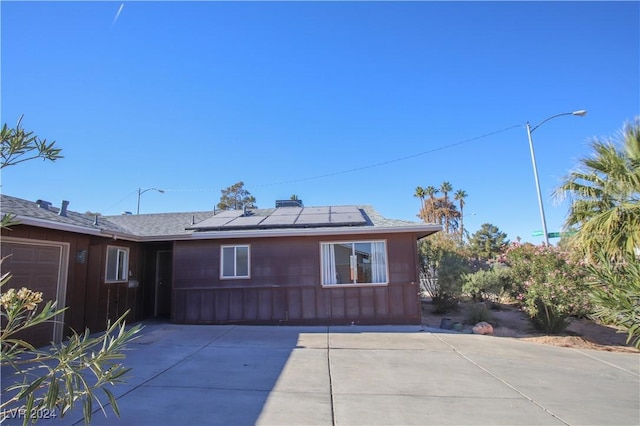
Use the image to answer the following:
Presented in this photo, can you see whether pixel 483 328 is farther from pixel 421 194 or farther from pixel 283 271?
pixel 421 194

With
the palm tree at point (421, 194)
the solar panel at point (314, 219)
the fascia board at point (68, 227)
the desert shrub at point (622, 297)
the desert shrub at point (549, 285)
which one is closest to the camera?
the desert shrub at point (622, 297)

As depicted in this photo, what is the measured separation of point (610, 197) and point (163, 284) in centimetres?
1271

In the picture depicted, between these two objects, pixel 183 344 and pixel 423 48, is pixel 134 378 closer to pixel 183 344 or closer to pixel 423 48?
pixel 183 344

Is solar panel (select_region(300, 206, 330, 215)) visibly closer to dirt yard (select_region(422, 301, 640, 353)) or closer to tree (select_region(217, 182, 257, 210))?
dirt yard (select_region(422, 301, 640, 353))

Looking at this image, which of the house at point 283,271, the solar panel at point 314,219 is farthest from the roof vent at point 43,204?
the solar panel at point 314,219

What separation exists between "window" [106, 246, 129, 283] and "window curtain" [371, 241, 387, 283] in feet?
24.1

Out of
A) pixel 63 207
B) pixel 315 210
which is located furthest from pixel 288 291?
pixel 63 207

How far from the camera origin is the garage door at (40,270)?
7.33m

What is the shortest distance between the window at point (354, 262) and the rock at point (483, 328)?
9.14 feet

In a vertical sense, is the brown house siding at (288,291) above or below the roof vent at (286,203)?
below

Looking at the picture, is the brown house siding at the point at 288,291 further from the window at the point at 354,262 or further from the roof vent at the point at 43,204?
the roof vent at the point at 43,204

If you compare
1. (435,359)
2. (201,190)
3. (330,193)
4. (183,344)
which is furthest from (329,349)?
(201,190)

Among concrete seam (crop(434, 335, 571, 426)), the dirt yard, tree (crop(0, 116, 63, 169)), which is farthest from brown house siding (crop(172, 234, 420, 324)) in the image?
tree (crop(0, 116, 63, 169))

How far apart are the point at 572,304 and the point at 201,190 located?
20.6 metres
